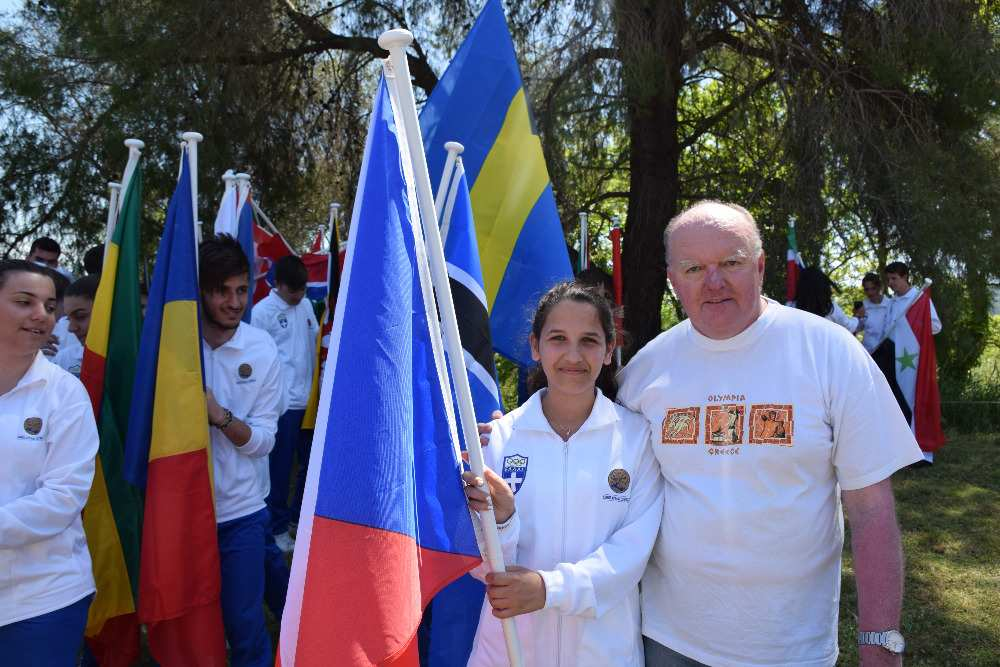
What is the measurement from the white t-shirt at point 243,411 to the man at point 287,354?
2.42 m

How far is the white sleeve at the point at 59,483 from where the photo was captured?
8.55 feet

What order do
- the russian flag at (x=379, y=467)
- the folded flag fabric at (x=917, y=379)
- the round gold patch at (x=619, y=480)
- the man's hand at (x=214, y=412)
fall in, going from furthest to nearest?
the folded flag fabric at (x=917, y=379), the man's hand at (x=214, y=412), the round gold patch at (x=619, y=480), the russian flag at (x=379, y=467)

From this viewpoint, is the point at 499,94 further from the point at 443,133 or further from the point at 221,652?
the point at 221,652

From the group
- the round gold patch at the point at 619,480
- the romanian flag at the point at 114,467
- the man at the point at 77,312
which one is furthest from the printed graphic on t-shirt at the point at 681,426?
the man at the point at 77,312

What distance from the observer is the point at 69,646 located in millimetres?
2760

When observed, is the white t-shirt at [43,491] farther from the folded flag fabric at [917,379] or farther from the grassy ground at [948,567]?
the folded flag fabric at [917,379]

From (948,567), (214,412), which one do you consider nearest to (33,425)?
(214,412)

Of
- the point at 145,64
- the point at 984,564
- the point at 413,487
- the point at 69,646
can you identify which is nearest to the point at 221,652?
the point at 69,646

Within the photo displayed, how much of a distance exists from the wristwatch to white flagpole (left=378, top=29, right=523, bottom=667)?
2.66ft

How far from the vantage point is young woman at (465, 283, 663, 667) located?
2141 mm

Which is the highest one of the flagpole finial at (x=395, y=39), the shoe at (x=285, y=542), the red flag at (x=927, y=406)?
the flagpole finial at (x=395, y=39)

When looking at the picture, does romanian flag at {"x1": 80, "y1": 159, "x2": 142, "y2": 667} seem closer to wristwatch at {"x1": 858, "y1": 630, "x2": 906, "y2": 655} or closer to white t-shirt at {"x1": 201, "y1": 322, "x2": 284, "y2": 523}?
white t-shirt at {"x1": 201, "y1": 322, "x2": 284, "y2": 523}

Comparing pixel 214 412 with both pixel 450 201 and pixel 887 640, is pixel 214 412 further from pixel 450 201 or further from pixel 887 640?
pixel 887 640

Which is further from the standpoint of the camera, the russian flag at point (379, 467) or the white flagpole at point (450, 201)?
the white flagpole at point (450, 201)
